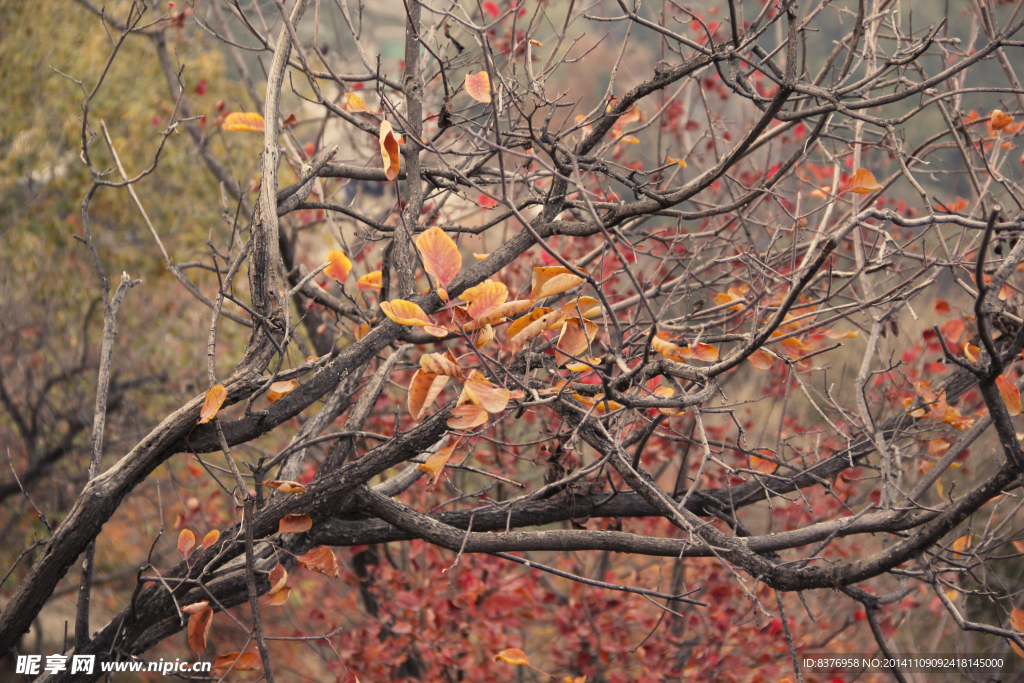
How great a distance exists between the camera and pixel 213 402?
191cm

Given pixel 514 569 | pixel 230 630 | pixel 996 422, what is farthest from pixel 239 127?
pixel 230 630

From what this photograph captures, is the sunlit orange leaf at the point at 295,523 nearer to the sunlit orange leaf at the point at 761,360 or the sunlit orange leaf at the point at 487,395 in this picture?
the sunlit orange leaf at the point at 487,395

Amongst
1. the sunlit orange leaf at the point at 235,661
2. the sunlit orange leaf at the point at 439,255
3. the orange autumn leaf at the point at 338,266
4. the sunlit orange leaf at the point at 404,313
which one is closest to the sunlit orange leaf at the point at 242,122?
the orange autumn leaf at the point at 338,266

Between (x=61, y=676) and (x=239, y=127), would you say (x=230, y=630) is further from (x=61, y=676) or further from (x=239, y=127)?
(x=239, y=127)

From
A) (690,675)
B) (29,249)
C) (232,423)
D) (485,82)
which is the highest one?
(29,249)

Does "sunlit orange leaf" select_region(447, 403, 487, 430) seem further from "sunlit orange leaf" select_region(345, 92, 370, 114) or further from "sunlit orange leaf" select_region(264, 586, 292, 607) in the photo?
"sunlit orange leaf" select_region(345, 92, 370, 114)

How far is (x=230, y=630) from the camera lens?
6.36 m

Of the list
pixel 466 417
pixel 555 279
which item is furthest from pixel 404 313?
pixel 555 279

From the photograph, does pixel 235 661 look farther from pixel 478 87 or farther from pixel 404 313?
pixel 478 87

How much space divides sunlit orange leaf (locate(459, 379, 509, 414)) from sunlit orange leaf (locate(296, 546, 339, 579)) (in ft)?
3.36

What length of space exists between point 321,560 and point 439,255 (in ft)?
3.99

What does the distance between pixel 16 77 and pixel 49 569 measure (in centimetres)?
709

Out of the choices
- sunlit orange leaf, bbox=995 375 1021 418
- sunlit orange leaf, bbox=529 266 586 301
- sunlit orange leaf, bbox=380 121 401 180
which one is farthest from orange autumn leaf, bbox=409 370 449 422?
sunlit orange leaf, bbox=995 375 1021 418

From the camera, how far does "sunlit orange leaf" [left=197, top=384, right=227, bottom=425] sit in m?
1.89
